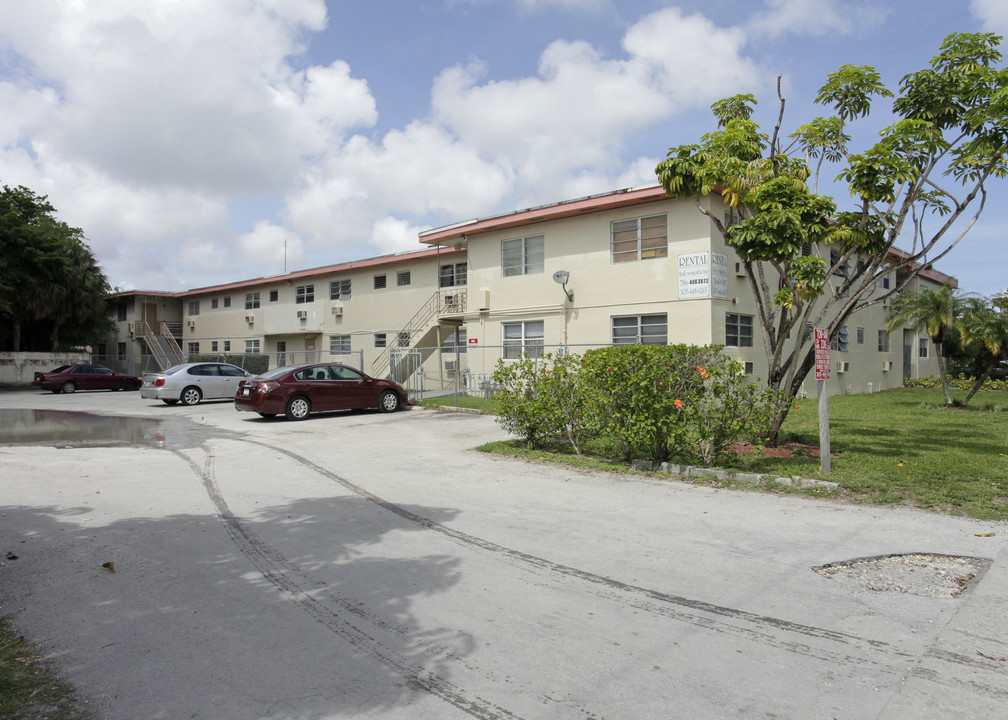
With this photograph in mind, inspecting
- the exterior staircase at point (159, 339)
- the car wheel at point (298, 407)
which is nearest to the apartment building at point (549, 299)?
the car wheel at point (298, 407)

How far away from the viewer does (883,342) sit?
1130 inches

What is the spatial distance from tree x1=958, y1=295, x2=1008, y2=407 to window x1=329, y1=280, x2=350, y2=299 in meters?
23.7

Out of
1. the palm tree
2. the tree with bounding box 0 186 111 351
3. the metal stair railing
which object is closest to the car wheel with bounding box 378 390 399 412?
the metal stair railing

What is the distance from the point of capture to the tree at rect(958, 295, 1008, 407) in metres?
19.0

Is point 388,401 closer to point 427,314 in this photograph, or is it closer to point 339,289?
point 427,314

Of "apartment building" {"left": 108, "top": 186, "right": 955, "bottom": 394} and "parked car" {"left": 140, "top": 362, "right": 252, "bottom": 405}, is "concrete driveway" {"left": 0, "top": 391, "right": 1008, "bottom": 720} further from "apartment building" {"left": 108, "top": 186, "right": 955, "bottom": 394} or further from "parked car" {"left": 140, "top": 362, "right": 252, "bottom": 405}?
"parked car" {"left": 140, "top": 362, "right": 252, "bottom": 405}

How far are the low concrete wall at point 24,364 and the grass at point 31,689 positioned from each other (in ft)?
129

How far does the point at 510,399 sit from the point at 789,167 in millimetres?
5823

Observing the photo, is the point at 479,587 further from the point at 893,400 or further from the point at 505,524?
the point at 893,400

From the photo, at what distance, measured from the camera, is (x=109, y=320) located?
137ft

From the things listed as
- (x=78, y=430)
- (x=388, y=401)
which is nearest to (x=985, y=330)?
(x=388, y=401)

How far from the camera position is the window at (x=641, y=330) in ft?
60.5

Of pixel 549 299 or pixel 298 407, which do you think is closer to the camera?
pixel 298 407

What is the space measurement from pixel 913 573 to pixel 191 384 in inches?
819
